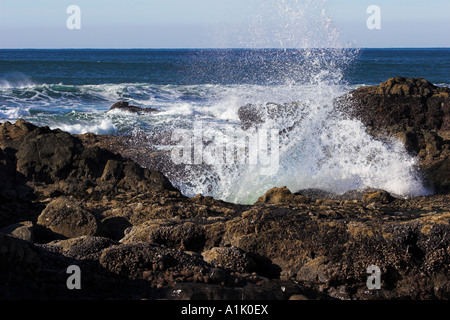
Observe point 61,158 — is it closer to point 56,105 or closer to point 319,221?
point 319,221

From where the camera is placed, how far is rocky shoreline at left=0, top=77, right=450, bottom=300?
11.1ft

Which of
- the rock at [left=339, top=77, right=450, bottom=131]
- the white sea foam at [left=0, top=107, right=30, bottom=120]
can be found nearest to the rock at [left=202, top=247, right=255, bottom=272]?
the rock at [left=339, top=77, right=450, bottom=131]

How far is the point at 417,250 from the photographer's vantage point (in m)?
4.01

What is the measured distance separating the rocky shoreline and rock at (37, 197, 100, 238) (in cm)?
1

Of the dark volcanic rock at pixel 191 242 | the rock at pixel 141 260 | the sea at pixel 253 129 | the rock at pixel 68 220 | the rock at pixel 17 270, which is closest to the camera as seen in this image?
the rock at pixel 17 270

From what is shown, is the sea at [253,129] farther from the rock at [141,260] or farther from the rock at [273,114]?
the rock at [141,260]

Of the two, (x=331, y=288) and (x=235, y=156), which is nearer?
(x=331, y=288)

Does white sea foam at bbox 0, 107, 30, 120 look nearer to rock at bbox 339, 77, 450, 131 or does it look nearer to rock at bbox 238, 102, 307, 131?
rock at bbox 238, 102, 307, 131

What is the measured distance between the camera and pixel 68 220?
16.8 ft

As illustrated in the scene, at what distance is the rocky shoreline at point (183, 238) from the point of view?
3.38 m

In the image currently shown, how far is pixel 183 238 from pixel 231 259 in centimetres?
66

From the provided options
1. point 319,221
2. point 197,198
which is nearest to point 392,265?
point 319,221

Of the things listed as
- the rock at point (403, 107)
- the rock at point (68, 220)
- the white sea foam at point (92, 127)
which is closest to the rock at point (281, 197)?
the rock at point (68, 220)
